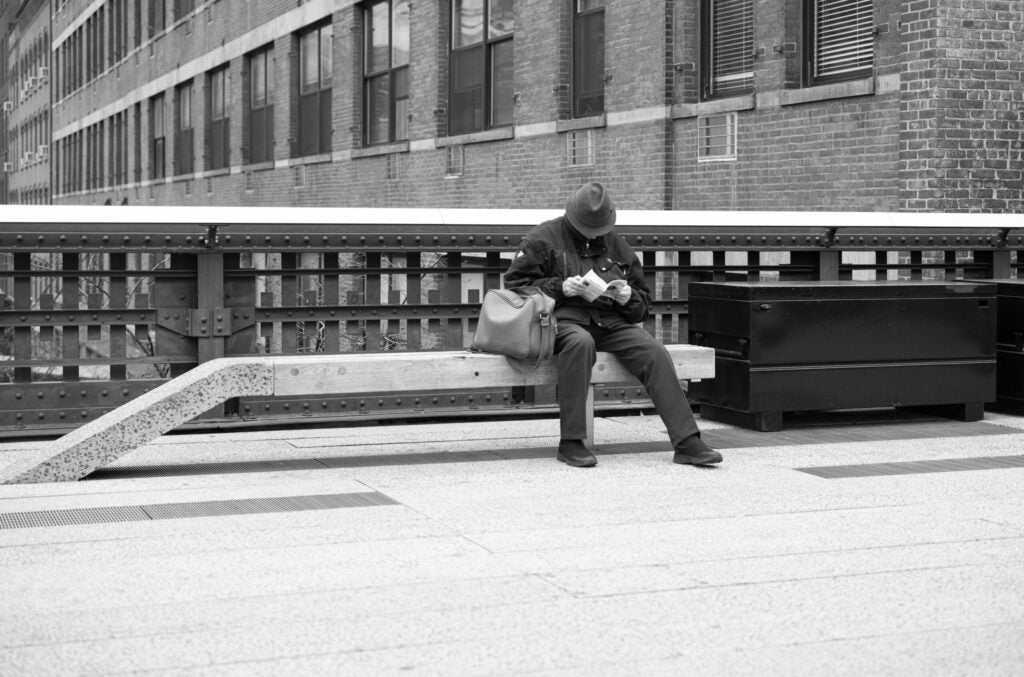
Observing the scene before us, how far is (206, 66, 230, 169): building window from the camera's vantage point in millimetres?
32969

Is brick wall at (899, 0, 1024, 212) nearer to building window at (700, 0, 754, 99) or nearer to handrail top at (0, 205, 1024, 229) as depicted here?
handrail top at (0, 205, 1024, 229)

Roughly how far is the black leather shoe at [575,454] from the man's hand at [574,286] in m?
0.78

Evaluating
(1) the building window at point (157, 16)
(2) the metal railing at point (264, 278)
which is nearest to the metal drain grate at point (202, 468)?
(2) the metal railing at point (264, 278)

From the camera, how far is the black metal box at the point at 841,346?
29.0 ft

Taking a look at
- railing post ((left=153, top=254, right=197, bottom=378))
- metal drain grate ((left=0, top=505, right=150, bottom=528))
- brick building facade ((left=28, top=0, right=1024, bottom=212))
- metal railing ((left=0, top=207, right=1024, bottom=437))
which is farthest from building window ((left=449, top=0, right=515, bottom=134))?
metal drain grate ((left=0, top=505, right=150, bottom=528))

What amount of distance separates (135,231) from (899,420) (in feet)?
16.4

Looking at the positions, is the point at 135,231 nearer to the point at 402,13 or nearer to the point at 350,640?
the point at 350,640

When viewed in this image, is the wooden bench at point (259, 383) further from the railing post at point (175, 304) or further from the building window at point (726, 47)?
the building window at point (726, 47)

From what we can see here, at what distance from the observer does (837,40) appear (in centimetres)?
1411

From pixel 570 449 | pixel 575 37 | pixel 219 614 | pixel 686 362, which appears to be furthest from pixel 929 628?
pixel 575 37

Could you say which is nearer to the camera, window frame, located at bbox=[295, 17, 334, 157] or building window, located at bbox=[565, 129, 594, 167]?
building window, located at bbox=[565, 129, 594, 167]

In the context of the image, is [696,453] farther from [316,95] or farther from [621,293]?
[316,95]

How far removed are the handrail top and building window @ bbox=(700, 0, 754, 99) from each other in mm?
4962

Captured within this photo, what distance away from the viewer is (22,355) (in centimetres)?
850
